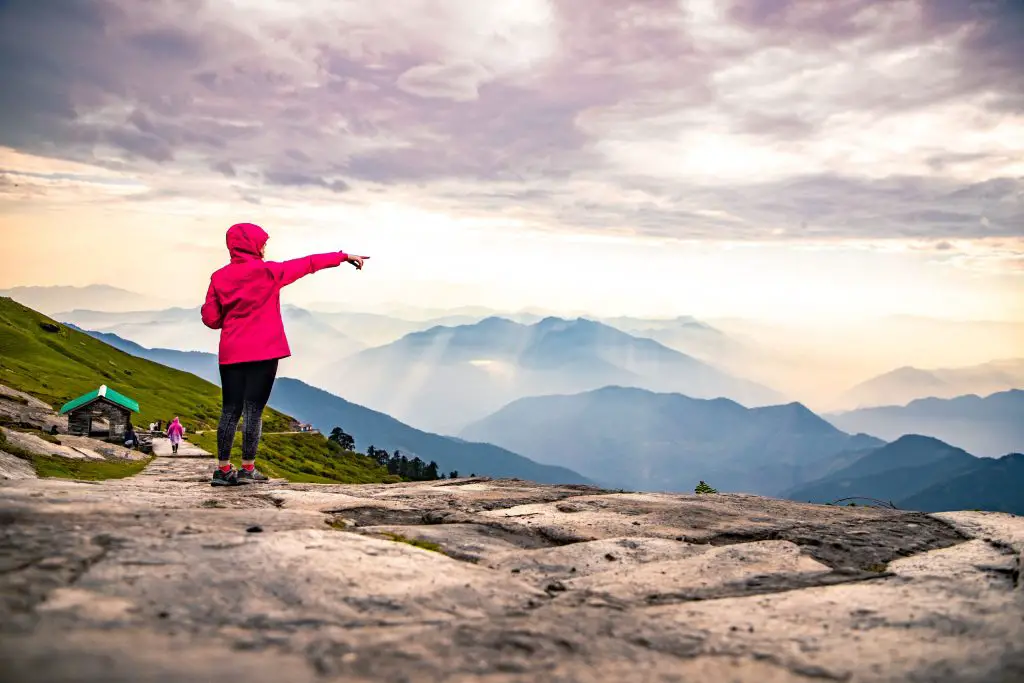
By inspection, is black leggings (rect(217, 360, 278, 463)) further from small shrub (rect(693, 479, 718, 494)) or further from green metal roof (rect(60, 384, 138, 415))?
green metal roof (rect(60, 384, 138, 415))

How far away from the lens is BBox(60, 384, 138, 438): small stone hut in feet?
121

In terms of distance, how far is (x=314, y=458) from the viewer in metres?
81.2

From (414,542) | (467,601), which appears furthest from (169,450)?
(467,601)

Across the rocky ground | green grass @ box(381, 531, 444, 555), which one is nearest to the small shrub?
the rocky ground

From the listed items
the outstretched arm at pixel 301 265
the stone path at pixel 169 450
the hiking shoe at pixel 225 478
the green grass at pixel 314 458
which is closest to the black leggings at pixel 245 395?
the hiking shoe at pixel 225 478

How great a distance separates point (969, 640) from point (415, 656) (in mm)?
3695

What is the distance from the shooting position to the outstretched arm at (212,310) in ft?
37.6

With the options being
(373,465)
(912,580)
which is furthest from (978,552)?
(373,465)

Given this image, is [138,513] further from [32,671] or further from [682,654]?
[682,654]

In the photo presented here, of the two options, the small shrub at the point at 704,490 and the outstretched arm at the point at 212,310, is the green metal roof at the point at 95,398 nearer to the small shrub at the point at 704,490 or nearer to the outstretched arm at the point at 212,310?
the outstretched arm at the point at 212,310

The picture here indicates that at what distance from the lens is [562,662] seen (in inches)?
174

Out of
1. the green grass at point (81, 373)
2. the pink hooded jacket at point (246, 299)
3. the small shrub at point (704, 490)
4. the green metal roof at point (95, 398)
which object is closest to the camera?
the pink hooded jacket at point (246, 299)

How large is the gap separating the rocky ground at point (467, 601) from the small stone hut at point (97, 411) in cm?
3232

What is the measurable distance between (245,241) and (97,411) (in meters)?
31.8
